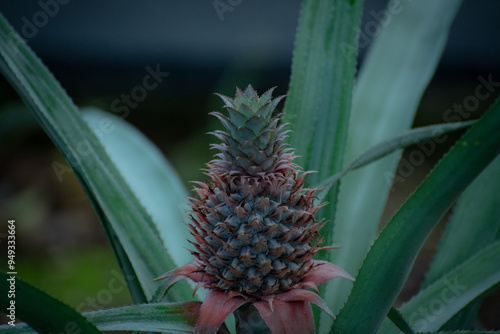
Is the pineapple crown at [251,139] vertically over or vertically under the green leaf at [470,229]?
over

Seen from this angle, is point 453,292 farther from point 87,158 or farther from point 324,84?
point 87,158

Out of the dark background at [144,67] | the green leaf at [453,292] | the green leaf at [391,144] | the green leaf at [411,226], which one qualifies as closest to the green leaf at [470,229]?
the green leaf at [453,292]

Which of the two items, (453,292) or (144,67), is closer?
(453,292)

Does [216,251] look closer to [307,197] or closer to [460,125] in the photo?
[307,197]

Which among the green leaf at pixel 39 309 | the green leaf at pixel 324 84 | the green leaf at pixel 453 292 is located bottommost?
the green leaf at pixel 453 292

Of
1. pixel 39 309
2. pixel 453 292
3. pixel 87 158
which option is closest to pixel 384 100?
pixel 453 292

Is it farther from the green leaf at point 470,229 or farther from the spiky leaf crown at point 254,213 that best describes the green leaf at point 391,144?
the green leaf at point 470,229

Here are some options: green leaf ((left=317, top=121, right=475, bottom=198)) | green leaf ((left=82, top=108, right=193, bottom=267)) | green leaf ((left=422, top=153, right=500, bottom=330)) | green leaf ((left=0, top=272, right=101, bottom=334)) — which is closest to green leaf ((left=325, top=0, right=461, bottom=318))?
green leaf ((left=422, top=153, right=500, bottom=330))
